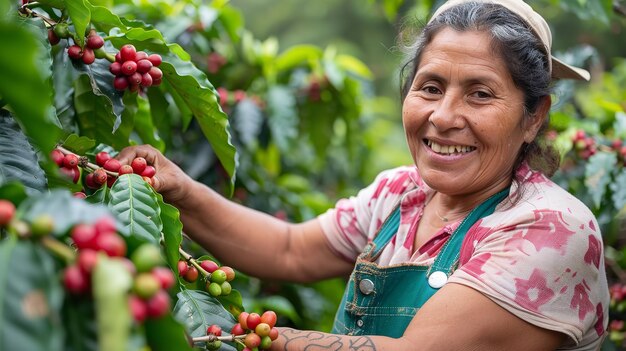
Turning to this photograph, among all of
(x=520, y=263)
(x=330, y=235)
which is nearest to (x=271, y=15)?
(x=330, y=235)

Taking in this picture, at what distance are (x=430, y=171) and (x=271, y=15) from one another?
9042mm

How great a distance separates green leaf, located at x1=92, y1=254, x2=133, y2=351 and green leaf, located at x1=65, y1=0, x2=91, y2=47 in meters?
0.85

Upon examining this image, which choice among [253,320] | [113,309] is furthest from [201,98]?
[113,309]

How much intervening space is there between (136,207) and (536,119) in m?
1.22

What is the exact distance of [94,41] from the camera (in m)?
1.62

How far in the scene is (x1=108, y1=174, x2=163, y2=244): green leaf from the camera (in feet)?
4.57

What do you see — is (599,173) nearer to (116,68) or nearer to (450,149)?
(450,149)

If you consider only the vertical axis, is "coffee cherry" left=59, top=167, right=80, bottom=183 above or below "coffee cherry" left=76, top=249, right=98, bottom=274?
below

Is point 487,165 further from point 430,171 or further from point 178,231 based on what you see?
point 178,231

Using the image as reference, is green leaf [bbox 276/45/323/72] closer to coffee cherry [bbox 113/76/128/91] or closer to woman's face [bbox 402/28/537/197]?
woman's face [bbox 402/28/537/197]

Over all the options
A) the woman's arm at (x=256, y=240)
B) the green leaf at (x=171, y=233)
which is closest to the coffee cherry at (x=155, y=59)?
the green leaf at (x=171, y=233)

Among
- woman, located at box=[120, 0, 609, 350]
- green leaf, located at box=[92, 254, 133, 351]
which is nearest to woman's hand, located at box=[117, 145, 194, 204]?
woman, located at box=[120, 0, 609, 350]

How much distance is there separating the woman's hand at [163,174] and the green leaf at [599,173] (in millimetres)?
1359

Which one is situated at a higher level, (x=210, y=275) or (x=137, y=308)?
(x=137, y=308)
